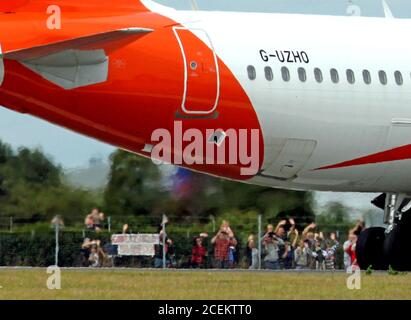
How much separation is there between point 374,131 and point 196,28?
4231 mm

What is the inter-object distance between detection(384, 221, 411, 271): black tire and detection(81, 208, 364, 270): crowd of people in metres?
5.12

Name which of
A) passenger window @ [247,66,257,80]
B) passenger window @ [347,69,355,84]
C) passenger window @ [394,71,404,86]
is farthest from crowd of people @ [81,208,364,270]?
passenger window @ [247,66,257,80]

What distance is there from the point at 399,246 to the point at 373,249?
3.38ft

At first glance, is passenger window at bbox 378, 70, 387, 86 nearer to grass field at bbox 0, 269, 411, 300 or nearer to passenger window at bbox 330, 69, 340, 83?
passenger window at bbox 330, 69, 340, 83

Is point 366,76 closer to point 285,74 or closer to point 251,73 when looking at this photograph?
point 285,74

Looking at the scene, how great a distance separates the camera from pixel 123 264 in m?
38.5

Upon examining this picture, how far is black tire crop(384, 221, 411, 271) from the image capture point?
106 feet

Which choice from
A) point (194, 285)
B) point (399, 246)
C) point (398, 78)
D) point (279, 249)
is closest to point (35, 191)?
point (279, 249)

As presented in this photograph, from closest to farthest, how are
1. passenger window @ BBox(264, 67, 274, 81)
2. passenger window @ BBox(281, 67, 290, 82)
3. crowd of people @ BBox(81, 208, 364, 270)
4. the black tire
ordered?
passenger window @ BBox(264, 67, 274, 81) → passenger window @ BBox(281, 67, 290, 82) → the black tire → crowd of people @ BBox(81, 208, 364, 270)

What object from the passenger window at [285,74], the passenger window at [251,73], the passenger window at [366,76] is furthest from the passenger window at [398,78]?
the passenger window at [251,73]

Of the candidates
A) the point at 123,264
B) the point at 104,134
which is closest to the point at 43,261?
the point at 123,264

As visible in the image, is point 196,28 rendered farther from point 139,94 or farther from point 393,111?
point 393,111

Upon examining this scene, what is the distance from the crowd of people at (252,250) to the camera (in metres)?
38.4

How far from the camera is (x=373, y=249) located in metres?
33.5
